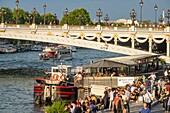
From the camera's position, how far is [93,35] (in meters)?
64.9

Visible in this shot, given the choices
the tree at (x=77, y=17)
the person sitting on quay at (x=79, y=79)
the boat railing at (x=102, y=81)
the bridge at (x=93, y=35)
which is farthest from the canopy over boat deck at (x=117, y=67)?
the tree at (x=77, y=17)

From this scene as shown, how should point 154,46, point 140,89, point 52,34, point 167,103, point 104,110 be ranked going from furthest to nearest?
point 154,46 → point 52,34 → point 140,89 → point 104,110 → point 167,103

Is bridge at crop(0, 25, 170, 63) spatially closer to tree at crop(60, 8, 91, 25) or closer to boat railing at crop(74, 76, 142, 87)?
boat railing at crop(74, 76, 142, 87)

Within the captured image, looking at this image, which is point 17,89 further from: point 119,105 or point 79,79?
point 119,105

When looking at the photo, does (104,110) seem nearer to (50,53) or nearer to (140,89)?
(140,89)

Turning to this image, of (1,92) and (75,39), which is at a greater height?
(75,39)

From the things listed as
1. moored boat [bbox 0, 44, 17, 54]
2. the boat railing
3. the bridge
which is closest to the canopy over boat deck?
the boat railing

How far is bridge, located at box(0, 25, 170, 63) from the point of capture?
200ft

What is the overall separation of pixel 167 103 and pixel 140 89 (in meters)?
6.12

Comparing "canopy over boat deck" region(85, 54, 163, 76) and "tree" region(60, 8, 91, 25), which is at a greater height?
"tree" region(60, 8, 91, 25)

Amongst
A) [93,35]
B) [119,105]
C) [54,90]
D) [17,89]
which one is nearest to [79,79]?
[54,90]

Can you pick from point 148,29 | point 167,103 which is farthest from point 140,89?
point 148,29

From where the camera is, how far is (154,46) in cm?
7494

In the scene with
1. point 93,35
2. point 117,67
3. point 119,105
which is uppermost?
point 93,35
